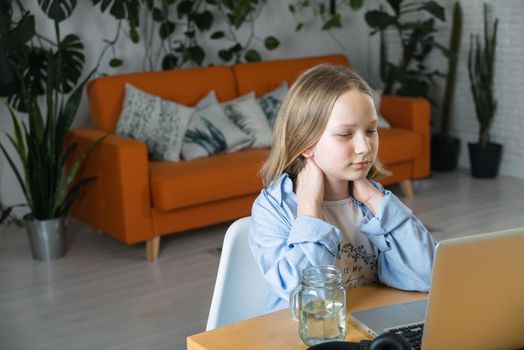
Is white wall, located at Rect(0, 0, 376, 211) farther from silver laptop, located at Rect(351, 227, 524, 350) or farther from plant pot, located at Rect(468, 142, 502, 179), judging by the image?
silver laptop, located at Rect(351, 227, 524, 350)

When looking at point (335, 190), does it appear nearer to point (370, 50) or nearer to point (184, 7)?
point (184, 7)

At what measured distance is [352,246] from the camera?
1.75 meters

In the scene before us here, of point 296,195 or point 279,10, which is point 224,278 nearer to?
point 296,195

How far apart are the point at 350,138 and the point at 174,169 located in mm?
2666

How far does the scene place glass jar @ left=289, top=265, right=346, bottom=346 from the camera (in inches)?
53.2

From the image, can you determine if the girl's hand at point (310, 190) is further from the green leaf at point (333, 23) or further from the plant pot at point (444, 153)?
the plant pot at point (444, 153)

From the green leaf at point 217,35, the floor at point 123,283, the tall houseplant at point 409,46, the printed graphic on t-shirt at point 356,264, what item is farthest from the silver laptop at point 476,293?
the tall houseplant at point 409,46

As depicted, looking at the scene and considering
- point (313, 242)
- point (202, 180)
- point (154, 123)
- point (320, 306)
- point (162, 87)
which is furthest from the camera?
point (162, 87)

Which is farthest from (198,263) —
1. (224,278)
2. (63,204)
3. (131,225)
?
(224,278)

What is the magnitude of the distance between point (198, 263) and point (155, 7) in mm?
1888

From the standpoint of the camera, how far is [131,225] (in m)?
4.08

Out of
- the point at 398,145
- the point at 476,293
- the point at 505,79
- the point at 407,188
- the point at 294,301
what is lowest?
the point at 407,188

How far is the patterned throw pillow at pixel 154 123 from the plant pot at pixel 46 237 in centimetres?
63

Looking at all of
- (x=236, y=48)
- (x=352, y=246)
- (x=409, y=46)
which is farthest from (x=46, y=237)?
(x=409, y=46)
